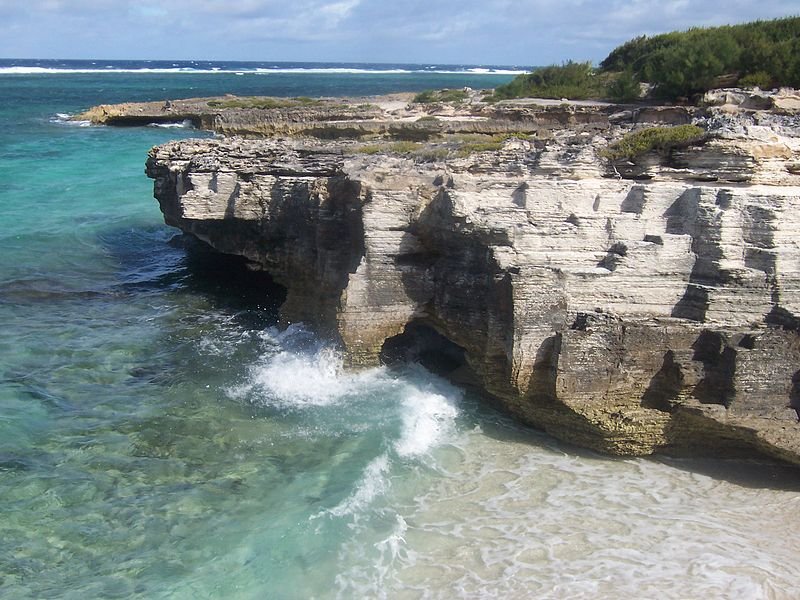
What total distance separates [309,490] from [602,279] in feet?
18.8

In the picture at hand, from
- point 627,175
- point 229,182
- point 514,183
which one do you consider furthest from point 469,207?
point 229,182

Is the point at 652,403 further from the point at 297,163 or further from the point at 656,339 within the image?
the point at 297,163

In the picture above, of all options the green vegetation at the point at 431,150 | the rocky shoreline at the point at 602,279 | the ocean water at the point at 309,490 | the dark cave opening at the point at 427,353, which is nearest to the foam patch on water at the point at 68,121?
the ocean water at the point at 309,490

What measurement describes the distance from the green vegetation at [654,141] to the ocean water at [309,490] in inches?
217

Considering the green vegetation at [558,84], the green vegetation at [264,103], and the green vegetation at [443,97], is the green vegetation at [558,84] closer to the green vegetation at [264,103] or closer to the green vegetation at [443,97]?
the green vegetation at [443,97]

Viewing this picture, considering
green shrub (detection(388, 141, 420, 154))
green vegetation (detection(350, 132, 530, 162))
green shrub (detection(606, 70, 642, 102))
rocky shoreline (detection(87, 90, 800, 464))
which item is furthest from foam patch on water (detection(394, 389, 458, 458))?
green shrub (detection(606, 70, 642, 102))

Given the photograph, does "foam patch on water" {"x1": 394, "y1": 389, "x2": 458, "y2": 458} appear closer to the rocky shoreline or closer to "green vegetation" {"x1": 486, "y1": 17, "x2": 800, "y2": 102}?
the rocky shoreline

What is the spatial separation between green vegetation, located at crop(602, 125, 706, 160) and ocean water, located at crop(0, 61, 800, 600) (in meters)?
5.51

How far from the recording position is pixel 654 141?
41.5 feet

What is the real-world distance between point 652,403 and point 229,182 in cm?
1049

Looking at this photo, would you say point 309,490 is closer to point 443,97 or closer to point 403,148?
point 403,148

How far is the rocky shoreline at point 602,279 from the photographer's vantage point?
34.6ft

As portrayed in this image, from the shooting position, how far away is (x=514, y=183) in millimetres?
11836

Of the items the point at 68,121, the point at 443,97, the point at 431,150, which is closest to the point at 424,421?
the point at 431,150
